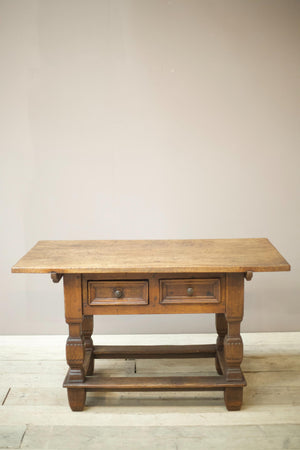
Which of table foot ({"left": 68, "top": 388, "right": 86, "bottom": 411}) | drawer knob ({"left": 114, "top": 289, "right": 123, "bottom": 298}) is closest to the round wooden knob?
drawer knob ({"left": 114, "top": 289, "right": 123, "bottom": 298})

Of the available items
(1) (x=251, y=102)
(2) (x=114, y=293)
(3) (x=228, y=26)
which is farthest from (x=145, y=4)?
(2) (x=114, y=293)

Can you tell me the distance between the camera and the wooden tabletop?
2043 millimetres

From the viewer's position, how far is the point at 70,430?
83.0 inches

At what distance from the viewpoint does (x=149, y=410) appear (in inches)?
89.0

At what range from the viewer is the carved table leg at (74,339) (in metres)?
2.14

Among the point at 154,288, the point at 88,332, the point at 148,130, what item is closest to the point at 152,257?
the point at 154,288

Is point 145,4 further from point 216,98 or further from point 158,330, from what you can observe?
point 158,330

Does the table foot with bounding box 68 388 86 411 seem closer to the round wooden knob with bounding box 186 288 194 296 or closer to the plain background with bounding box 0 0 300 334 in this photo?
the round wooden knob with bounding box 186 288 194 296

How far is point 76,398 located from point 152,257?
82cm

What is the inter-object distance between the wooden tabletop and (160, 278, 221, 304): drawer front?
113 mm

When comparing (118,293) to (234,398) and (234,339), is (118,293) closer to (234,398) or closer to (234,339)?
(234,339)

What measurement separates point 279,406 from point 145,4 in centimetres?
252

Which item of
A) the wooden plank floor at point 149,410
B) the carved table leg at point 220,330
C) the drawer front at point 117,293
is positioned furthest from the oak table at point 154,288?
the carved table leg at point 220,330

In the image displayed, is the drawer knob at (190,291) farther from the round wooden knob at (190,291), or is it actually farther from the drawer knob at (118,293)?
the drawer knob at (118,293)
